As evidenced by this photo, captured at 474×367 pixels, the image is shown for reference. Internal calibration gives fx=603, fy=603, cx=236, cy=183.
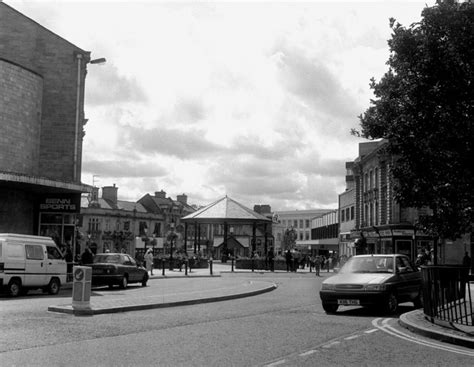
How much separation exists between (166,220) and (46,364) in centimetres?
9887

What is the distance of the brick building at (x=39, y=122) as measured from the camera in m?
28.9

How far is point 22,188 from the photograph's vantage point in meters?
28.1

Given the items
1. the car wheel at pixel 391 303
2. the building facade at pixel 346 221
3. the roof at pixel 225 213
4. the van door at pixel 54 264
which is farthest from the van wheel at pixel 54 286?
the building facade at pixel 346 221

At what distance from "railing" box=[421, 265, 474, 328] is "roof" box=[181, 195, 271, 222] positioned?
38.1 metres

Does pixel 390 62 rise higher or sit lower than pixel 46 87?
lower

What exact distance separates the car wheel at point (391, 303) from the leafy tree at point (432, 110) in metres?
3.29

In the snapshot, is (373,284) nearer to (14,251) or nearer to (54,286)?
(14,251)

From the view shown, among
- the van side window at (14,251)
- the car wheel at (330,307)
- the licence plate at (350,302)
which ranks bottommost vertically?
the car wheel at (330,307)

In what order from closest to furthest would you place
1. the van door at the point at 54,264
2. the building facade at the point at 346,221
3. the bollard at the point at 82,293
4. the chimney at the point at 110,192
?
the bollard at the point at 82,293
the van door at the point at 54,264
the building facade at the point at 346,221
the chimney at the point at 110,192

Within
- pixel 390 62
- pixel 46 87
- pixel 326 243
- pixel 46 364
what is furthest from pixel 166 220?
pixel 46 364

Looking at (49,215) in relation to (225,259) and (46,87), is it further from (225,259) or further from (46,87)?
(225,259)

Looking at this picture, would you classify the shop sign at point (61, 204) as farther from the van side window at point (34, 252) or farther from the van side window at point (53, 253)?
the van side window at point (34, 252)

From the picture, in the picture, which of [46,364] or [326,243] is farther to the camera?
[326,243]

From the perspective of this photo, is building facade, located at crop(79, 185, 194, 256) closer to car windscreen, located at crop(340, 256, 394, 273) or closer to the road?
car windscreen, located at crop(340, 256, 394, 273)
